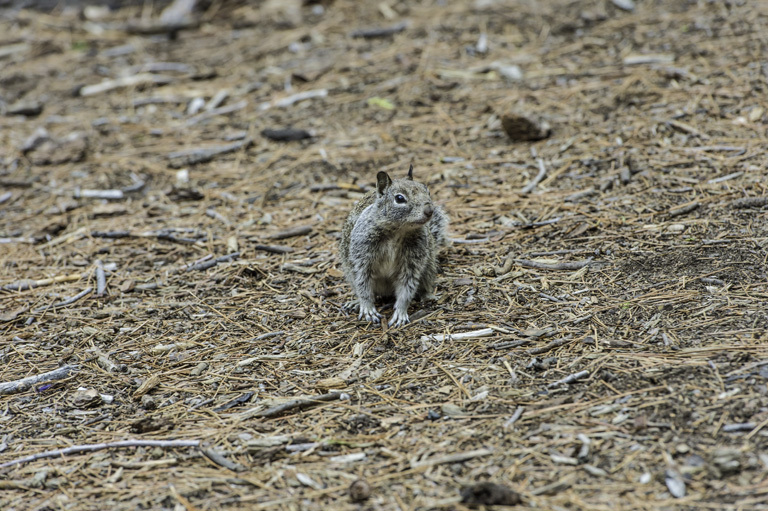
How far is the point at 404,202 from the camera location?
484cm

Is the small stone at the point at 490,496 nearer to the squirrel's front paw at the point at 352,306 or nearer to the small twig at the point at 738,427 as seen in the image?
the small twig at the point at 738,427

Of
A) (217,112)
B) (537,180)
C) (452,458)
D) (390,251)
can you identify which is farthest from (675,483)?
(217,112)

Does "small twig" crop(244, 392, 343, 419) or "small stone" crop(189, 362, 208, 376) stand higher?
"small twig" crop(244, 392, 343, 419)

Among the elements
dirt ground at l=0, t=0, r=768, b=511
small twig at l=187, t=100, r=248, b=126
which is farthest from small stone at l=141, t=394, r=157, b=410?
small twig at l=187, t=100, r=248, b=126

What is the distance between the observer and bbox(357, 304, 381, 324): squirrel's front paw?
16.7ft

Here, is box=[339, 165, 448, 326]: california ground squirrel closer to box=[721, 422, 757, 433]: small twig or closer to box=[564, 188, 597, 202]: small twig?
box=[564, 188, 597, 202]: small twig

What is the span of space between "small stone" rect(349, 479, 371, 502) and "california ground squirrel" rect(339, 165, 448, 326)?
1782 millimetres

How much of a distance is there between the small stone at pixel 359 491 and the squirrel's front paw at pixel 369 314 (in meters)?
1.87

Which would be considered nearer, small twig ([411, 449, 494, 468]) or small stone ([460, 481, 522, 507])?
small stone ([460, 481, 522, 507])

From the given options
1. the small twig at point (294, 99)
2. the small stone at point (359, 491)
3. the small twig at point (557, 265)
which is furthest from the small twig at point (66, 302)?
the small twig at point (294, 99)

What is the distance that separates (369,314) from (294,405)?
1.24 meters

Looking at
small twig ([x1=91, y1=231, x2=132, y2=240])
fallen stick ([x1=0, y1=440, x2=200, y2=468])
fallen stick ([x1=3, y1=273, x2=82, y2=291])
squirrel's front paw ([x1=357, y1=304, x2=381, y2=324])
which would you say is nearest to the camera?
fallen stick ([x1=0, y1=440, x2=200, y2=468])

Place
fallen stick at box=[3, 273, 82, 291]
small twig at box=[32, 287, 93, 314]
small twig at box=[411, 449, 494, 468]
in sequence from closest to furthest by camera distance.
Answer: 1. small twig at box=[411, 449, 494, 468]
2. small twig at box=[32, 287, 93, 314]
3. fallen stick at box=[3, 273, 82, 291]

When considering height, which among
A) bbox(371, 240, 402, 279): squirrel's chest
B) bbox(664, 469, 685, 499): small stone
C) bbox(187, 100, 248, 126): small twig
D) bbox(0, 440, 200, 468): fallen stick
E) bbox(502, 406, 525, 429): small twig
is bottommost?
bbox(0, 440, 200, 468): fallen stick
